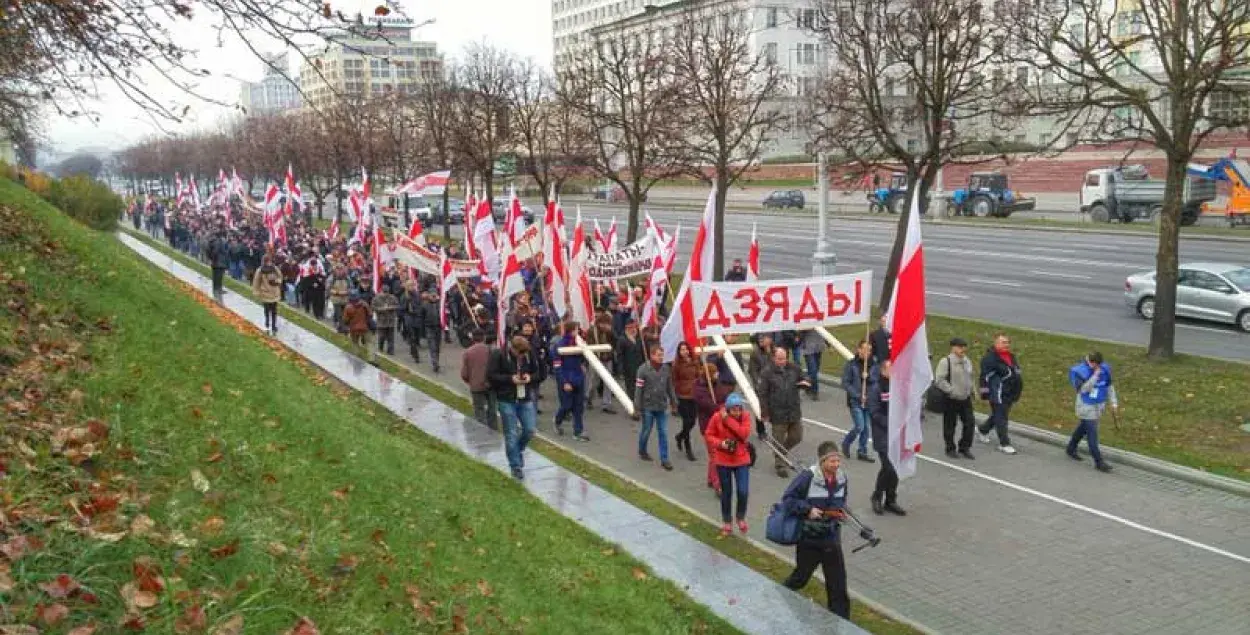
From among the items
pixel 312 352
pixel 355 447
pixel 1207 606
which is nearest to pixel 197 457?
pixel 355 447

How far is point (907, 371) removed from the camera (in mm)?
9906

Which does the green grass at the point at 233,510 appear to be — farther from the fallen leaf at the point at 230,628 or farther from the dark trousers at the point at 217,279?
→ the dark trousers at the point at 217,279

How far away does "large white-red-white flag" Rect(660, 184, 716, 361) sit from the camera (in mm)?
12148

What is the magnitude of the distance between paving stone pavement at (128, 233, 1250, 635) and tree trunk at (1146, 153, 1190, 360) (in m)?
4.66

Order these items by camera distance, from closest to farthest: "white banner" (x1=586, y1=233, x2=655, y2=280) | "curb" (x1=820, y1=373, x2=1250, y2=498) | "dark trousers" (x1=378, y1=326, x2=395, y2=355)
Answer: "curb" (x1=820, y1=373, x2=1250, y2=498) → "white banner" (x1=586, y1=233, x2=655, y2=280) → "dark trousers" (x1=378, y1=326, x2=395, y2=355)

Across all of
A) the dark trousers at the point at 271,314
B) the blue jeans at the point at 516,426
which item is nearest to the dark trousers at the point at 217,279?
the dark trousers at the point at 271,314

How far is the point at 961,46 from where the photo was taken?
733 inches

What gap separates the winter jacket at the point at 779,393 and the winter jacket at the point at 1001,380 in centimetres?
289

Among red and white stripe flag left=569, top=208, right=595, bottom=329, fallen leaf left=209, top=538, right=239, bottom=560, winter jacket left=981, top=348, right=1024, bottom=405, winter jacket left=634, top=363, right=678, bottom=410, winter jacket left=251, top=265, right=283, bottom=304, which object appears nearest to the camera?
fallen leaf left=209, top=538, right=239, bottom=560

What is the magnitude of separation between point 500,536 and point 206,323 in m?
7.09

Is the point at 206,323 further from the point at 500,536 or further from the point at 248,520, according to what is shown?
the point at 248,520

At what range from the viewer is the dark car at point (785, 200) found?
62.3 meters

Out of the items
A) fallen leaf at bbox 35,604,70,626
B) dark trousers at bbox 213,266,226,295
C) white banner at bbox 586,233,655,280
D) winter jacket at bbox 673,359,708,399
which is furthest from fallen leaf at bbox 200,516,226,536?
dark trousers at bbox 213,266,226,295

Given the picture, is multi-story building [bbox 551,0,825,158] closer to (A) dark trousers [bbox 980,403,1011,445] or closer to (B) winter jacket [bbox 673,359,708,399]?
(A) dark trousers [bbox 980,403,1011,445]
